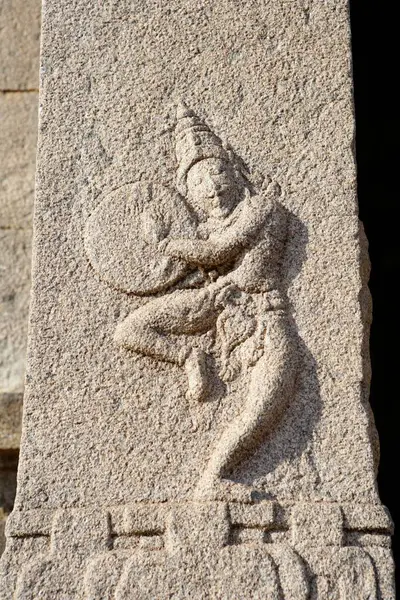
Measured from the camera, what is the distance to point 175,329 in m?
1.91

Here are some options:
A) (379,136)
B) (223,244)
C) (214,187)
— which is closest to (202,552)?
(223,244)

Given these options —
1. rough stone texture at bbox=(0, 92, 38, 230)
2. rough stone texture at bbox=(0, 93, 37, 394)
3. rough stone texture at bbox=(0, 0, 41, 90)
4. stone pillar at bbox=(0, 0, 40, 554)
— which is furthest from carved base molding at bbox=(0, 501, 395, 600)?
rough stone texture at bbox=(0, 0, 41, 90)

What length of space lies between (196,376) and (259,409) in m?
0.15

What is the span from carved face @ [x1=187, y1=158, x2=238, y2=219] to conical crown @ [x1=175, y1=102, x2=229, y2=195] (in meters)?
0.02

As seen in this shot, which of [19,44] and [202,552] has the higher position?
[19,44]

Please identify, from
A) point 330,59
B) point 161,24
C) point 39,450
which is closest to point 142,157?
point 161,24

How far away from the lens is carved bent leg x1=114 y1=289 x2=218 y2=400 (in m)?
1.88

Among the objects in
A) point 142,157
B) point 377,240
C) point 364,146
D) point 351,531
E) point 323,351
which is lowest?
point 351,531

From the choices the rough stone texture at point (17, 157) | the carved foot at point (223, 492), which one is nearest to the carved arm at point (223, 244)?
the carved foot at point (223, 492)

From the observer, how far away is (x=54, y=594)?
67.9 inches

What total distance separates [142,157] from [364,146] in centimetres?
158

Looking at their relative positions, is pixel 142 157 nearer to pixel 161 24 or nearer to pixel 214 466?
pixel 161 24

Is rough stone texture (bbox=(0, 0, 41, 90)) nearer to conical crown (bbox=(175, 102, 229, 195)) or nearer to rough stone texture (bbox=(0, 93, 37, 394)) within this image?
rough stone texture (bbox=(0, 93, 37, 394))

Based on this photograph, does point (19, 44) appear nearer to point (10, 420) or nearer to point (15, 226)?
point (15, 226)
